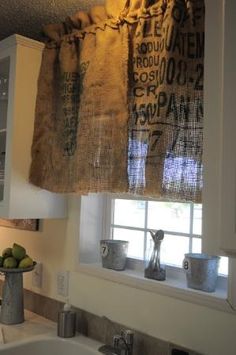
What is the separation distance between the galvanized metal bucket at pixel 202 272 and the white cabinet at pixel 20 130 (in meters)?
0.77

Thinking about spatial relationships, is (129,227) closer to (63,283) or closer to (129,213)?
(129,213)

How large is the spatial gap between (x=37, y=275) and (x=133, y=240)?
583mm

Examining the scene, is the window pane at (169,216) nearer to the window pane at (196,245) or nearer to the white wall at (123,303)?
the window pane at (196,245)

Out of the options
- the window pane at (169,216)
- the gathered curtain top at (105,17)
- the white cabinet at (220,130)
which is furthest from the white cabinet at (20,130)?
the white cabinet at (220,130)

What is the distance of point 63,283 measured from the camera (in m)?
2.00

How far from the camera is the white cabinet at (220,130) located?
0.96 metres

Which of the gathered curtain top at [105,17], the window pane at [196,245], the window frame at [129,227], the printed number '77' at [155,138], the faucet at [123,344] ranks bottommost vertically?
the faucet at [123,344]

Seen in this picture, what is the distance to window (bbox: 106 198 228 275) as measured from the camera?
1715 mm

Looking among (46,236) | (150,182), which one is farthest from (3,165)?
(150,182)

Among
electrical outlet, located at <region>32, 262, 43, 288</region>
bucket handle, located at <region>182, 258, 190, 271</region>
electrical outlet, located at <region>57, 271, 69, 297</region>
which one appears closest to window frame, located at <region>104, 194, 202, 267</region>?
bucket handle, located at <region>182, 258, 190, 271</region>

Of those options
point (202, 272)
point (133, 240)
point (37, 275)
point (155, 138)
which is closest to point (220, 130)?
point (155, 138)

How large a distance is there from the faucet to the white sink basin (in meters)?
0.13

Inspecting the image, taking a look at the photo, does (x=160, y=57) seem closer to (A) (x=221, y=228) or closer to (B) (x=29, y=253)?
(A) (x=221, y=228)

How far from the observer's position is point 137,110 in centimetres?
150
